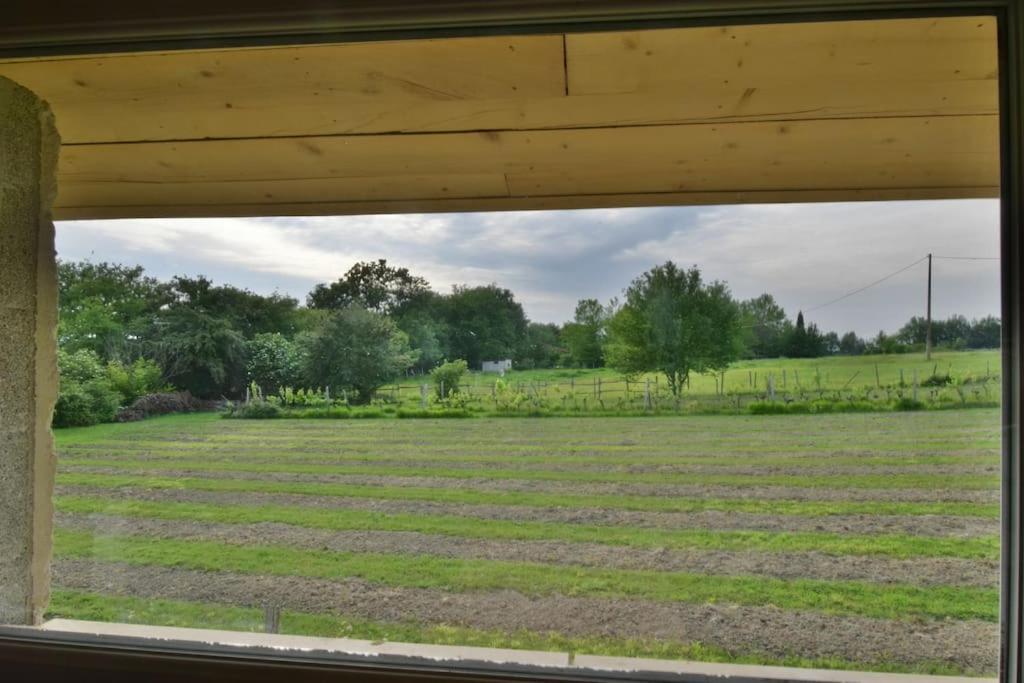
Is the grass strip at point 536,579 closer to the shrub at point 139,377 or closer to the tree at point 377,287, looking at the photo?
the shrub at point 139,377

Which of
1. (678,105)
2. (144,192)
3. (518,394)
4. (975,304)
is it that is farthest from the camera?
(144,192)

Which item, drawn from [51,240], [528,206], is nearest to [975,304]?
[528,206]

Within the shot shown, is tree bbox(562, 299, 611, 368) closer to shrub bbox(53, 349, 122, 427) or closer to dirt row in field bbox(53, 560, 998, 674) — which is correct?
dirt row in field bbox(53, 560, 998, 674)

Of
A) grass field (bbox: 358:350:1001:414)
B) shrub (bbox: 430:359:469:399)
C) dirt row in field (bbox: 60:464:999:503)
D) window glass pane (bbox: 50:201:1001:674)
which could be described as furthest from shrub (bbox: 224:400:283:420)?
shrub (bbox: 430:359:469:399)

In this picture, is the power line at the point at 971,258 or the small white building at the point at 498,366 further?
the small white building at the point at 498,366

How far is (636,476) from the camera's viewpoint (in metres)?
0.99

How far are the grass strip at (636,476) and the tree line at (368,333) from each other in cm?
14

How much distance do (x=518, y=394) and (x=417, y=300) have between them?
0.85ft

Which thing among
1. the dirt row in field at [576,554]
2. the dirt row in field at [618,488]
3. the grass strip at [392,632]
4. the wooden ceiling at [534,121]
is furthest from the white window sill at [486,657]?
the wooden ceiling at [534,121]

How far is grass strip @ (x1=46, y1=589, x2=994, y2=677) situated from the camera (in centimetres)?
85

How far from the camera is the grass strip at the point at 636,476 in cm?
88

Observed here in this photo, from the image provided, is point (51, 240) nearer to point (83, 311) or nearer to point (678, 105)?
point (83, 311)

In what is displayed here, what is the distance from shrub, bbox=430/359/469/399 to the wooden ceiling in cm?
30

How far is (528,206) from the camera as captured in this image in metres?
1.05
